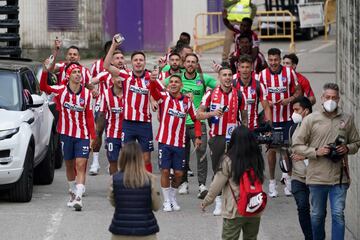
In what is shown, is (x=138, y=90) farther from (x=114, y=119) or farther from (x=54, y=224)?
(x=54, y=224)

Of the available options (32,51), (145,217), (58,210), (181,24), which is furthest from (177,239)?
(181,24)

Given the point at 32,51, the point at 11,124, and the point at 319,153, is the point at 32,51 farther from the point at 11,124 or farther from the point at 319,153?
the point at 319,153

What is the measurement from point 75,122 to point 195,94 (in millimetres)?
1826

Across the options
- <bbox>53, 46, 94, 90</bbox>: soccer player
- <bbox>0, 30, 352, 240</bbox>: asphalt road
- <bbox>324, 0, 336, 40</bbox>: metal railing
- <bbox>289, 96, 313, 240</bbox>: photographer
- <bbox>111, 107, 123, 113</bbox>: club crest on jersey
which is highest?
<bbox>324, 0, 336, 40</bbox>: metal railing

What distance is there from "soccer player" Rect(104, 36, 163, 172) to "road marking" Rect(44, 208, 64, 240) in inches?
51.9

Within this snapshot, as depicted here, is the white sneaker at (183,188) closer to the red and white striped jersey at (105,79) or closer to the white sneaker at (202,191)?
the white sneaker at (202,191)

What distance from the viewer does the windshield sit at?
15.0m

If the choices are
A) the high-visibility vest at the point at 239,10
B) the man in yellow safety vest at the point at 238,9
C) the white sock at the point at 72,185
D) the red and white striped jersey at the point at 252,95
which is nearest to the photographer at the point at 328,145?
the red and white striped jersey at the point at 252,95

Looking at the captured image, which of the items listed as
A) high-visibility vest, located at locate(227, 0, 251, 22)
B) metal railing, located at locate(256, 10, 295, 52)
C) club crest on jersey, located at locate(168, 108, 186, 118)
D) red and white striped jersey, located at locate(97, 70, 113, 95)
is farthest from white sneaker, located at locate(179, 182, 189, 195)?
metal railing, located at locate(256, 10, 295, 52)

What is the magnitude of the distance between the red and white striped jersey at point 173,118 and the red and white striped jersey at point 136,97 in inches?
11.1

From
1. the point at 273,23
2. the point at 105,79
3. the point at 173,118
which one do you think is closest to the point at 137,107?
the point at 173,118

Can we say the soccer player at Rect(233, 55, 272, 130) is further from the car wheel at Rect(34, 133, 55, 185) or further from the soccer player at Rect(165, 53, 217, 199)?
the car wheel at Rect(34, 133, 55, 185)

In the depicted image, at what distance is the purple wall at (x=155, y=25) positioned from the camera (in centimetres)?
3222

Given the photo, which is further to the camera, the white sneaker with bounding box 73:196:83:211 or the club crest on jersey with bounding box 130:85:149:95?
the club crest on jersey with bounding box 130:85:149:95
